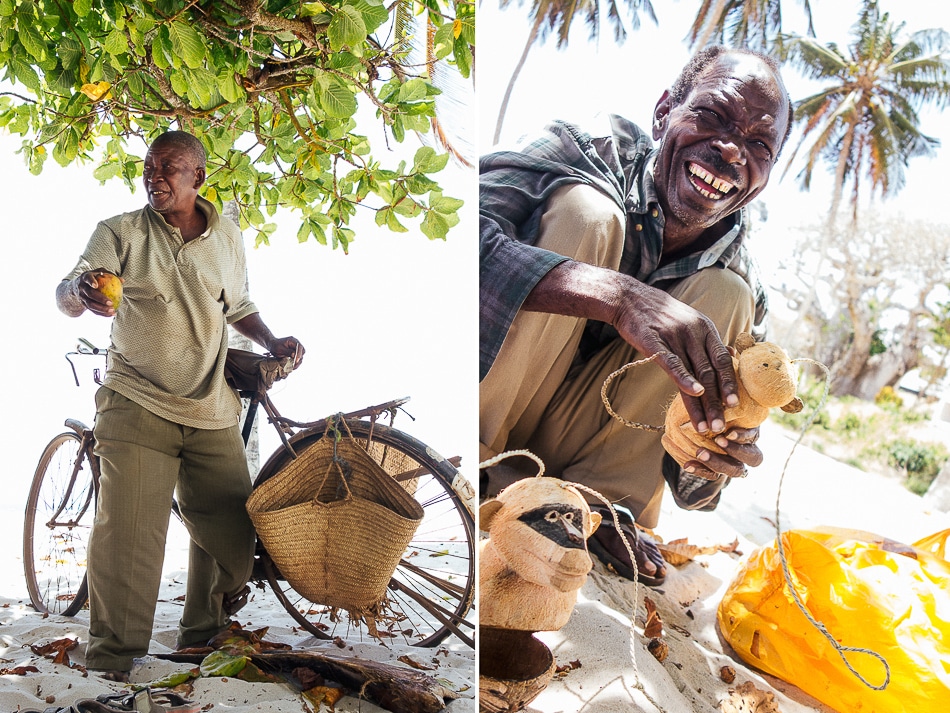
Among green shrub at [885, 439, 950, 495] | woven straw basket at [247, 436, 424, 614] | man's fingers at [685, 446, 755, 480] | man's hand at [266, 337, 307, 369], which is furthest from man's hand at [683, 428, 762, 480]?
green shrub at [885, 439, 950, 495]

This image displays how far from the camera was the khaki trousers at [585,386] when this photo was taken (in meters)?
1.39

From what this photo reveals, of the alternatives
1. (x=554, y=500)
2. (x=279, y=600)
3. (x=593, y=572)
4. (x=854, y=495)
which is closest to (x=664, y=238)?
(x=554, y=500)

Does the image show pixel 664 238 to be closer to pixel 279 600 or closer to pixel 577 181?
pixel 577 181

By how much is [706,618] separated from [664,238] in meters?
0.78

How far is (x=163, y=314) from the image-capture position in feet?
5.34

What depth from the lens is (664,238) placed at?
141 centimetres

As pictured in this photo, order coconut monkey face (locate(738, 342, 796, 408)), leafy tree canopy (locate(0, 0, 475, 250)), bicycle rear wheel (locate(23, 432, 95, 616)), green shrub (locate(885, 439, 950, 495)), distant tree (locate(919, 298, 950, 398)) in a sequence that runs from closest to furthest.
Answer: coconut monkey face (locate(738, 342, 796, 408)) < leafy tree canopy (locate(0, 0, 475, 250)) < bicycle rear wheel (locate(23, 432, 95, 616)) < distant tree (locate(919, 298, 950, 398)) < green shrub (locate(885, 439, 950, 495))

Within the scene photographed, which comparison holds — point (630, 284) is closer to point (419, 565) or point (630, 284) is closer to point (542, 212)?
point (542, 212)

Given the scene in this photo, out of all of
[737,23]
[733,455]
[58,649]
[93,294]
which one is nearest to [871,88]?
[737,23]

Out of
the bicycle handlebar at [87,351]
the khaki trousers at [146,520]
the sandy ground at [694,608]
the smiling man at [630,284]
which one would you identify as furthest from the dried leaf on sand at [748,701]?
the bicycle handlebar at [87,351]

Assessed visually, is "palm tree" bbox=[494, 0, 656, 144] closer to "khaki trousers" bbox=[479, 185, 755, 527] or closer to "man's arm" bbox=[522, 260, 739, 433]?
"khaki trousers" bbox=[479, 185, 755, 527]

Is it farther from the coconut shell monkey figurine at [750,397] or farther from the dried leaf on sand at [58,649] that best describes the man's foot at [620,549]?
the dried leaf on sand at [58,649]

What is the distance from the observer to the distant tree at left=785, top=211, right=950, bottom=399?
170 centimetres

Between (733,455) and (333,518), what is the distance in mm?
903
